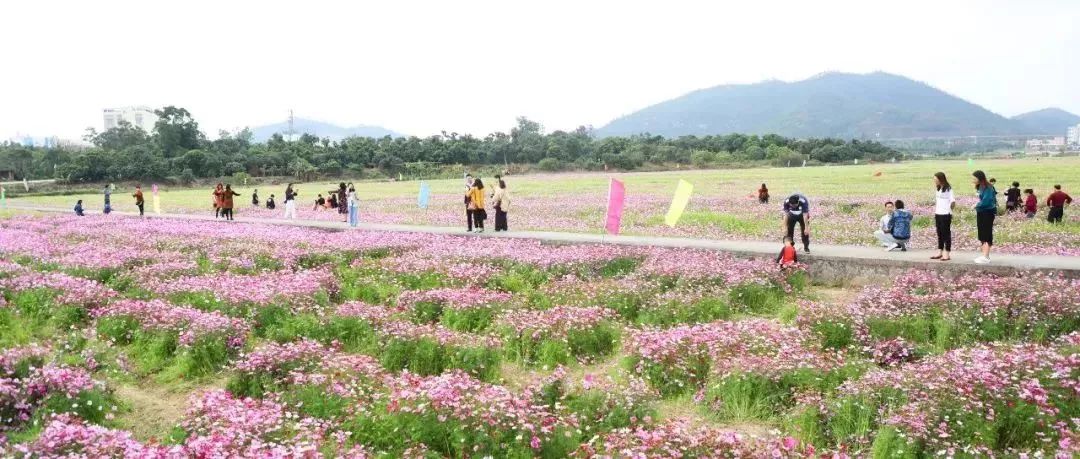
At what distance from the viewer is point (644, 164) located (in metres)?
111

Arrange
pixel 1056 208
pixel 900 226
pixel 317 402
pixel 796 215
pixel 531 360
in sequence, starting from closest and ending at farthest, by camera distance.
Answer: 1. pixel 317 402
2. pixel 531 360
3. pixel 796 215
4. pixel 900 226
5. pixel 1056 208

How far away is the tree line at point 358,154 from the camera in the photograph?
285 ft

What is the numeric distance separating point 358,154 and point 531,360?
106 metres

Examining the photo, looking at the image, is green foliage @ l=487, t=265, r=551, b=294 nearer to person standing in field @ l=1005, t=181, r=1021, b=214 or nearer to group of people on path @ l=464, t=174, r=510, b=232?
group of people on path @ l=464, t=174, r=510, b=232

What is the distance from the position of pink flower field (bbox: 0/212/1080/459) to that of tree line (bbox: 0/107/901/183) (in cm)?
7920

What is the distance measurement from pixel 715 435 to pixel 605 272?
9.90 metres

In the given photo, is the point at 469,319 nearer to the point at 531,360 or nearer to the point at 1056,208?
the point at 531,360

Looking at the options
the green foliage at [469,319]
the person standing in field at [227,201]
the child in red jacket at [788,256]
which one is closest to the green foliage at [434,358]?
the green foliage at [469,319]

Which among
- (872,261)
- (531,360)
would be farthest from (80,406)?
(872,261)

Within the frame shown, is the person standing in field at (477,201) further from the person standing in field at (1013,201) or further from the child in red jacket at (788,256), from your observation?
the person standing in field at (1013,201)

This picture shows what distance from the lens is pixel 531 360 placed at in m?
10.1

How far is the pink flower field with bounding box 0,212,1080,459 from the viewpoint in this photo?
256 inches

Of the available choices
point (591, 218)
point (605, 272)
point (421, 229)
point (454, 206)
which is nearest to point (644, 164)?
point (454, 206)

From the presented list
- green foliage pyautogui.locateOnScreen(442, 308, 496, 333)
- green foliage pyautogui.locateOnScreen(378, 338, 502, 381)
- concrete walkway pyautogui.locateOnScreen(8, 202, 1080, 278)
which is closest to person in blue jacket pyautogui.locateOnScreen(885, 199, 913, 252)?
concrete walkway pyautogui.locateOnScreen(8, 202, 1080, 278)
